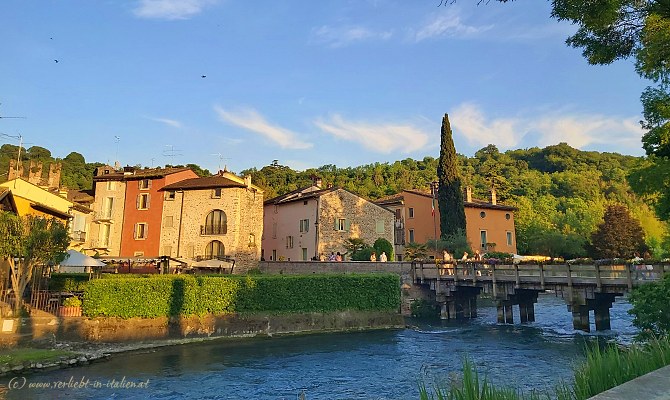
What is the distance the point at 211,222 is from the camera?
4344 centimetres

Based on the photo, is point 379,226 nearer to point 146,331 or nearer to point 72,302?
point 146,331

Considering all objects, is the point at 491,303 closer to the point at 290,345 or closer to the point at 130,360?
the point at 290,345

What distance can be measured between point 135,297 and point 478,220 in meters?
44.2

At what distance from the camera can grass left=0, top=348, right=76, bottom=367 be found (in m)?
19.1

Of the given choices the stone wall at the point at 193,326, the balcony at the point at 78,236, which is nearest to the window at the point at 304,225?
the stone wall at the point at 193,326

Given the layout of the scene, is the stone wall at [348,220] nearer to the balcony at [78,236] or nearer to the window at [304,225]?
the window at [304,225]

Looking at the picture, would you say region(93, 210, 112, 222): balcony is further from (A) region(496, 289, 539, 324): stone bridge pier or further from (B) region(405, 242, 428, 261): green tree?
(A) region(496, 289, 539, 324): stone bridge pier

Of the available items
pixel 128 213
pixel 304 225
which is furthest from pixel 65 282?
pixel 304 225

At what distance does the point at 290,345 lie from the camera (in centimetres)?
2602

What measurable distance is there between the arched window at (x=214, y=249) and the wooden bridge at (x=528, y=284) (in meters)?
18.1

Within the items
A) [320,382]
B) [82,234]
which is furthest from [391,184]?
[320,382]

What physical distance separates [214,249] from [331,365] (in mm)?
24944

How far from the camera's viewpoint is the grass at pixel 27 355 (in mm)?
19070

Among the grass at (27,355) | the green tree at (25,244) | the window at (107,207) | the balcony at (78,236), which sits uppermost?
the window at (107,207)
